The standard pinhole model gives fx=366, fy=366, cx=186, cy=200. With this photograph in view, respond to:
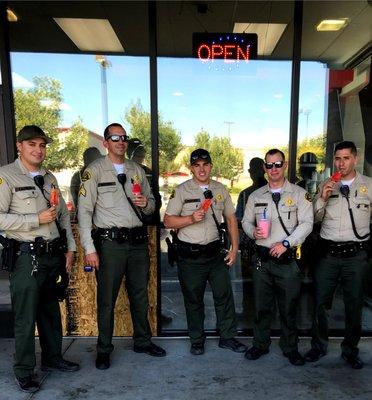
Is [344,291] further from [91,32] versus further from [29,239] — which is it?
[91,32]

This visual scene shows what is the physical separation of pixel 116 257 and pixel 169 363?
1.02 metres

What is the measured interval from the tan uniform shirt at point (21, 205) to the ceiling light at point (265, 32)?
99.5 inches

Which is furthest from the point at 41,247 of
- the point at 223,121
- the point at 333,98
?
the point at 333,98

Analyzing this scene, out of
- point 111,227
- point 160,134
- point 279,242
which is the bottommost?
point 279,242

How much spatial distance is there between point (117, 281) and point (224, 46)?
→ 2501 mm

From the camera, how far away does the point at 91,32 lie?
3859 millimetres

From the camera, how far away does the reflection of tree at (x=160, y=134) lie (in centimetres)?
365

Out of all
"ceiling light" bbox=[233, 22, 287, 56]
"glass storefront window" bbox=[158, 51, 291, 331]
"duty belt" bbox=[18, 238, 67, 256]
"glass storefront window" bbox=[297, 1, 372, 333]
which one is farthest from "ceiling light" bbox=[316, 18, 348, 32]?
"duty belt" bbox=[18, 238, 67, 256]

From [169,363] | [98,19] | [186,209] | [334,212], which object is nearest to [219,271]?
[186,209]

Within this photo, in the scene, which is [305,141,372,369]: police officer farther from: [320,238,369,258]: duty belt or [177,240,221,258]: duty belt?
[177,240,221,258]: duty belt

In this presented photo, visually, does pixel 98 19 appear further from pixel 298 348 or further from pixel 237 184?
pixel 298 348

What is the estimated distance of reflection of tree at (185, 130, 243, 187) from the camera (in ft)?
12.9

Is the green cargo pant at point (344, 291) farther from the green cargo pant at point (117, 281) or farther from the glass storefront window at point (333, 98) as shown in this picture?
the green cargo pant at point (117, 281)

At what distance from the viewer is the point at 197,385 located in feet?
9.10
